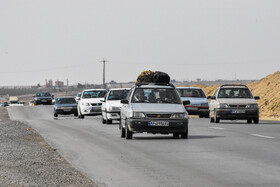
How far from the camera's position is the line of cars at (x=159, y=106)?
18.5 m

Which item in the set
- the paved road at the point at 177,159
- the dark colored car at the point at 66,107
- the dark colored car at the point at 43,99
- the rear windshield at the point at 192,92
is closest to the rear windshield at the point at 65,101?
the dark colored car at the point at 66,107

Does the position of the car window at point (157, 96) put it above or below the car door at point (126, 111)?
above

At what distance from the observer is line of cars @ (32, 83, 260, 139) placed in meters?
18.5

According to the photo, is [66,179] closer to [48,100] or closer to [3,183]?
[3,183]

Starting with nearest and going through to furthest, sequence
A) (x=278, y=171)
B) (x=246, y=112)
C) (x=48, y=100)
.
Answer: (x=278, y=171) → (x=246, y=112) → (x=48, y=100)

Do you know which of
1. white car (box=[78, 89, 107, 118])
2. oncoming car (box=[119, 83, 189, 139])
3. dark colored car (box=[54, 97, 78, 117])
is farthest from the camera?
dark colored car (box=[54, 97, 78, 117])

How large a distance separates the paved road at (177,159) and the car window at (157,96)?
1.13 m

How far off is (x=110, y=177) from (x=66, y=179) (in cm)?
75

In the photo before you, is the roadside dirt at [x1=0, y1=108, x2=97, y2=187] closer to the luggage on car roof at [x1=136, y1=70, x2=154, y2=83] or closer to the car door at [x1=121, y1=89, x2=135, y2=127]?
the car door at [x1=121, y1=89, x2=135, y2=127]

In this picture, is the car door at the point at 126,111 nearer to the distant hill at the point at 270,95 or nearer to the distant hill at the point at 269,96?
the distant hill at the point at 269,96

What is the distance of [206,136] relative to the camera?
20.4 metres

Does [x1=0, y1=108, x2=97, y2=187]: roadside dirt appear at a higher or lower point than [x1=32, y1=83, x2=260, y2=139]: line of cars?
lower

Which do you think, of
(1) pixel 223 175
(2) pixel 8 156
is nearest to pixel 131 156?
(2) pixel 8 156

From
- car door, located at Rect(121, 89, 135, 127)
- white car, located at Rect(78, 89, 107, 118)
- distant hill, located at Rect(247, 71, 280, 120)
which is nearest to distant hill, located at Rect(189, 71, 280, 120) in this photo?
distant hill, located at Rect(247, 71, 280, 120)
